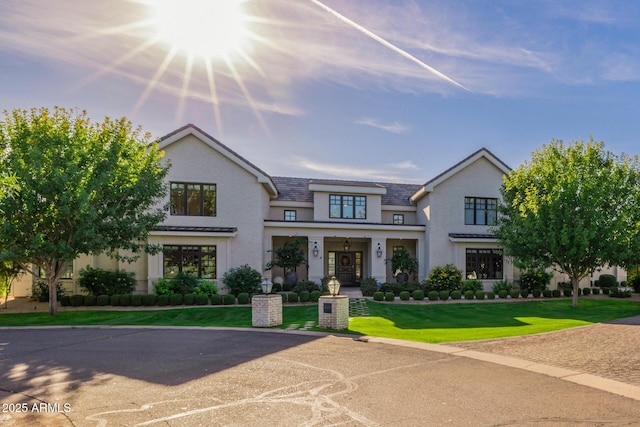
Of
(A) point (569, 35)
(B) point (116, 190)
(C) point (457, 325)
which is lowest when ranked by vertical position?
(C) point (457, 325)

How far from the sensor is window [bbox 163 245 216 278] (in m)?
24.1

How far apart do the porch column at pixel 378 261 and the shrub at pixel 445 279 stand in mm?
3115

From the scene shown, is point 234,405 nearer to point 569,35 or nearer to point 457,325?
point 457,325

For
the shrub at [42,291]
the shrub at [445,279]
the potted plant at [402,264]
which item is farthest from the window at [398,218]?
the shrub at [42,291]

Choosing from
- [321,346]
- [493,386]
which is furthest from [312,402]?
[321,346]

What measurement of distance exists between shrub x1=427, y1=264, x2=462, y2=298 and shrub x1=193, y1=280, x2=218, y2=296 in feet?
43.1

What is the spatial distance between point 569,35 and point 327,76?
964 centimetres

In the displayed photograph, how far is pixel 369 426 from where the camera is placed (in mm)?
5723

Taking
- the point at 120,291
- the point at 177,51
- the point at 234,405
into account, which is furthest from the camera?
the point at 120,291

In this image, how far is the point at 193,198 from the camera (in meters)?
25.3

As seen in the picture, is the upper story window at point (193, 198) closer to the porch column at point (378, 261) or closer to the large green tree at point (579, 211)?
the porch column at point (378, 261)

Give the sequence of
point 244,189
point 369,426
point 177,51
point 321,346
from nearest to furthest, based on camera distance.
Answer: point 369,426 → point 321,346 → point 177,51 → point 244,189

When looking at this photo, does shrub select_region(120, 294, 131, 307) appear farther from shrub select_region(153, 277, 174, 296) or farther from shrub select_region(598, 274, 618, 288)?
shrub select_region(598, 274, 618, 288)

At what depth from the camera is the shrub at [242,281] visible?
23638 mm
